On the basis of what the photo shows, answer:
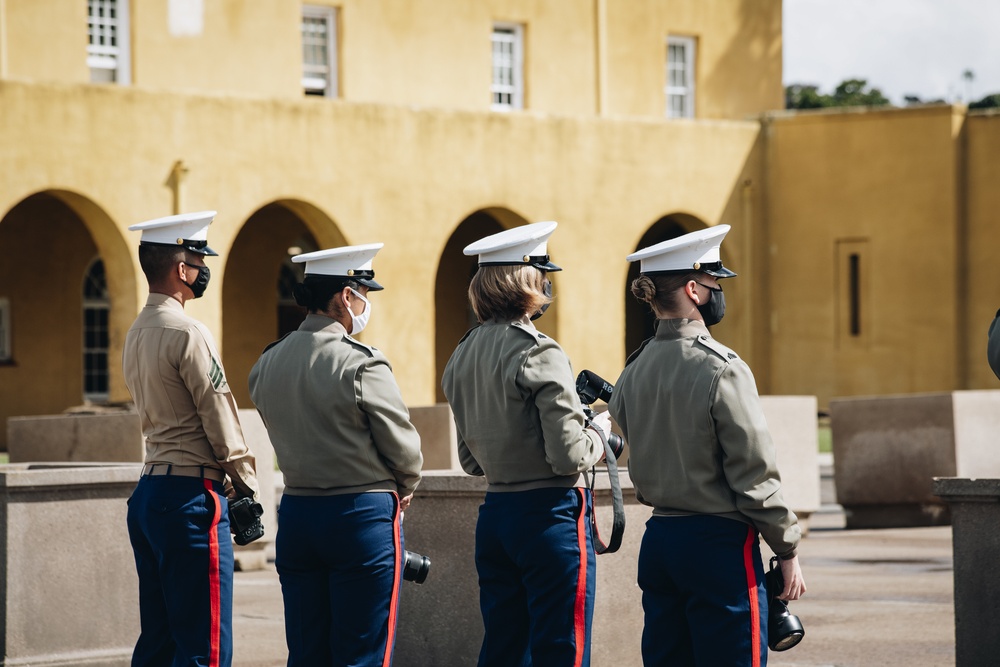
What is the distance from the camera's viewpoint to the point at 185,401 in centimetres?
639

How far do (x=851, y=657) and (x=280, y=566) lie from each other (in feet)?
12.4

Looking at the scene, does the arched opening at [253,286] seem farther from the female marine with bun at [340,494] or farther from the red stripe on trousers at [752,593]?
the red stripe on trousers at [752,593]

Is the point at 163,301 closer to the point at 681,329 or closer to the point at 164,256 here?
the point at 164,256

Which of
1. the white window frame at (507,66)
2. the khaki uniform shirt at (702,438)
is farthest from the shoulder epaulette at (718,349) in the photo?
the white window frame at (507,66)

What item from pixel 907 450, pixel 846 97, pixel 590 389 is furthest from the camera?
pixel 846 97

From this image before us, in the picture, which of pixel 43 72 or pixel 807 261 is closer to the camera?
pixel 43 72

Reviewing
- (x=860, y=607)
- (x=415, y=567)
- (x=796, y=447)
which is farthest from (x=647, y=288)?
(x=796, y=447)

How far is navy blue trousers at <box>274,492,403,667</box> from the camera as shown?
5984mm

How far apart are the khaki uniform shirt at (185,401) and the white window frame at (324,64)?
21.2 meters

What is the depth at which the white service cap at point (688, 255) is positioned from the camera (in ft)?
18.5

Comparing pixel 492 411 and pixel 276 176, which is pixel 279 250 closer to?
pixel 276 176

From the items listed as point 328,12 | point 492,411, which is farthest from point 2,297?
point 492,411

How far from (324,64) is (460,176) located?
3.17 meters

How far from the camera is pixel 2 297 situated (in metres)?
27.5
